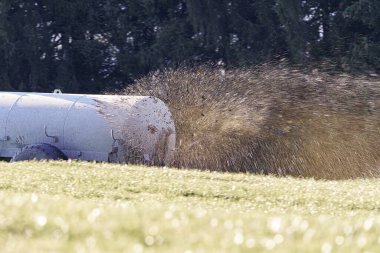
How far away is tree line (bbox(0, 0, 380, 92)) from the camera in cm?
3491

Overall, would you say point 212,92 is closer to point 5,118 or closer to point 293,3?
point 5,118

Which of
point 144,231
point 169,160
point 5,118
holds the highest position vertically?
point 144,231

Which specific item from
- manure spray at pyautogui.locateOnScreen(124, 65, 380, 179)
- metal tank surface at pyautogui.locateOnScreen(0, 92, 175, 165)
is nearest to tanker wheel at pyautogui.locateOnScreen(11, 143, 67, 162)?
metal tank surface at pyautogui.locateOnScreen(0, 92, 175, 165)

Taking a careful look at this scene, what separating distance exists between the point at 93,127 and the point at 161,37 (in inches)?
582

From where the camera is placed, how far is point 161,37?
124ft

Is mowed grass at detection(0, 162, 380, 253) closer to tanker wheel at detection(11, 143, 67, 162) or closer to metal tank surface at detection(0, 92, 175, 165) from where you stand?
tanker wheel at detection(11, 143, 67, 162)

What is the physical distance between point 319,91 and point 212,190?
11746mm

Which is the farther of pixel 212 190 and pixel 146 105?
pixel 146 105

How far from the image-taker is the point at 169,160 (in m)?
24.6

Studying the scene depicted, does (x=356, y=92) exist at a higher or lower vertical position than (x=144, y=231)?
lower

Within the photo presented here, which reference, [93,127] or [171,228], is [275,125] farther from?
[171,228]

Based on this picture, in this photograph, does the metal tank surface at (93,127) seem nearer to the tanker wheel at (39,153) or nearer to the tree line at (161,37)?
the tanker wheel at (39,153)

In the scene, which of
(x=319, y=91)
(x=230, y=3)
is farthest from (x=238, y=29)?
(x=319, y=91)

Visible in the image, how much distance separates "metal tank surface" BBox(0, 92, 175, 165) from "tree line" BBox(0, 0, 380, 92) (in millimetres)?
10467
